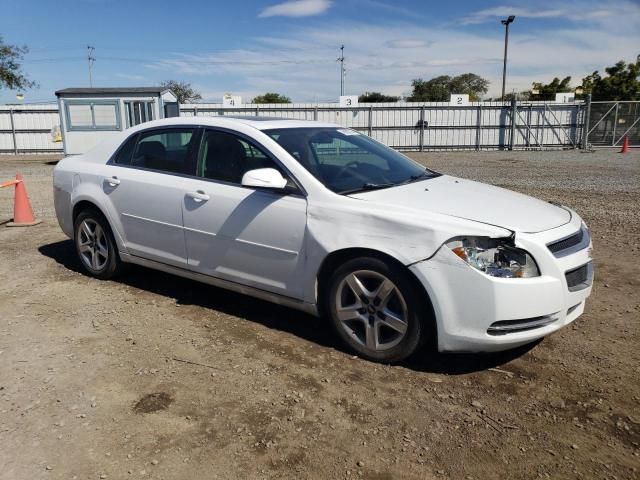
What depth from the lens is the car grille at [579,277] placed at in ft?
11.2

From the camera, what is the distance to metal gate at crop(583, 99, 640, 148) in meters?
26.1

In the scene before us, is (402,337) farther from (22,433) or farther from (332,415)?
(22,433)

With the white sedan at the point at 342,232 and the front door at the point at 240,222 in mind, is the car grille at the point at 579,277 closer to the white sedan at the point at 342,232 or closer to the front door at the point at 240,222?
the white sedan at the point at 342,232

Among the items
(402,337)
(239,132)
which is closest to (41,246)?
(239,132)

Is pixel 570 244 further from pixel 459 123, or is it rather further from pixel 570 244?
pixel 459 123

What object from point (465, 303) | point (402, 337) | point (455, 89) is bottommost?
point (402, 337)

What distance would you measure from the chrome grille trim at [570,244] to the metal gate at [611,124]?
2536 cm

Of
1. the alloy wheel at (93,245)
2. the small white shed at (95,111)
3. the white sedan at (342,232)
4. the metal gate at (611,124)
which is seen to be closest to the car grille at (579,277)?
the white sedan at (342,232)

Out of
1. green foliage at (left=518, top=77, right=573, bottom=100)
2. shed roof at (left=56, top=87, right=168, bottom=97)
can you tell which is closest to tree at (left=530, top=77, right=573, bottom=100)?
green foliage at (left=518, top=77, right=573, bottom=100)

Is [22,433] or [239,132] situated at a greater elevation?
[239,132]

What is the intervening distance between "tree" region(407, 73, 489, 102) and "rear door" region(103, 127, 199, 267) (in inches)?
2763

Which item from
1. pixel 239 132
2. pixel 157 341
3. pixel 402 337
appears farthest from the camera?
pixel 239 132

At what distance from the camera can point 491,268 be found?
325 centimetres

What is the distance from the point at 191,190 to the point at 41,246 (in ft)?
11.8
